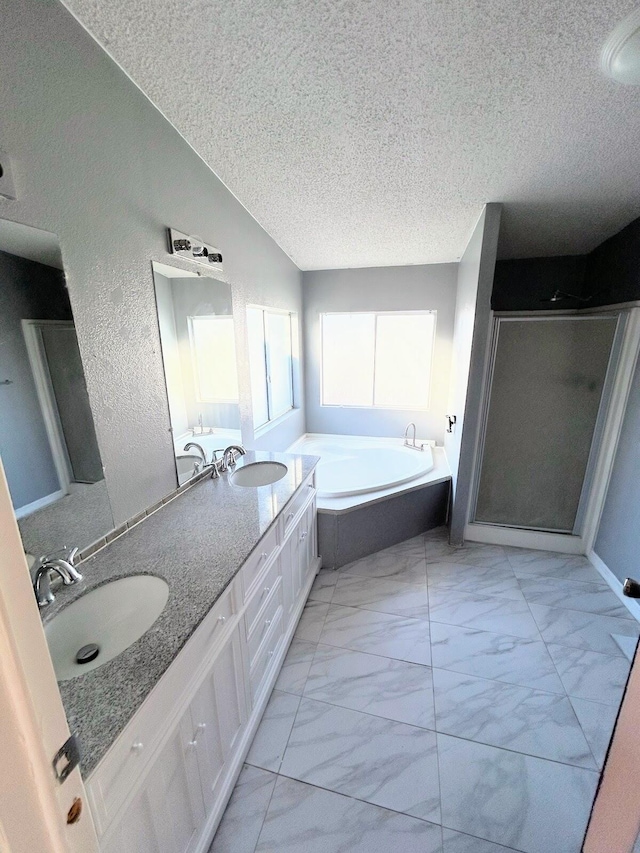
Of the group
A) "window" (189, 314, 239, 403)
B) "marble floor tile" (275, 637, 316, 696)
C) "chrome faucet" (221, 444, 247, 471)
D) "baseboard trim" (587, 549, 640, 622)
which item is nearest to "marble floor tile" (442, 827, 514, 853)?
"marble floor tile" (275, 637, 316, 696)

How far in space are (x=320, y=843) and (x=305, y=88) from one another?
8.77ft

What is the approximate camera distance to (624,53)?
3.52ft

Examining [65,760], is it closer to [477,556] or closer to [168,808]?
[168,808]

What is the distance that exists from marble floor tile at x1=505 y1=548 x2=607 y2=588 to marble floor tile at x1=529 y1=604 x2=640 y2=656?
332 millimetres

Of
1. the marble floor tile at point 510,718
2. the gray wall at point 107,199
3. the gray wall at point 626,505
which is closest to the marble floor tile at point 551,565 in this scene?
the gray wall at point 626,505

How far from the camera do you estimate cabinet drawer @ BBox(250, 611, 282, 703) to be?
147cm

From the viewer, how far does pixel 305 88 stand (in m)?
1.27

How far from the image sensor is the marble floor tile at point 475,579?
226cm

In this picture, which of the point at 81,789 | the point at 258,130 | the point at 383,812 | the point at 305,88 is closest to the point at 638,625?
the point at 383,812

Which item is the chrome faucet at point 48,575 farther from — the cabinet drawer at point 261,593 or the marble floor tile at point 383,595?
the marble floor tile at point 383,595

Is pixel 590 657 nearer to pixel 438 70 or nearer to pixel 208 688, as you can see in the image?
pixel 208 688

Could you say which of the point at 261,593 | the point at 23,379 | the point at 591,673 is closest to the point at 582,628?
the point at 591,673

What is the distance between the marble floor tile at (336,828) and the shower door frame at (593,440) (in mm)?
1936

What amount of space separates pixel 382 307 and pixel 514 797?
11.8 ft
